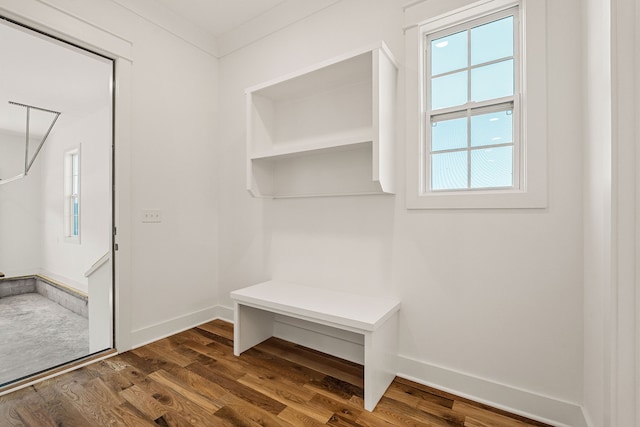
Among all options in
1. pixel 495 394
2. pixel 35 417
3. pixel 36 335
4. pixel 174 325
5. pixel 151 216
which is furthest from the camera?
pixel 174 325

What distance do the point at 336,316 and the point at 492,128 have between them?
1.43 meters

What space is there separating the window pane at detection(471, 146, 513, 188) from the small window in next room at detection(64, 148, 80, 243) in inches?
107

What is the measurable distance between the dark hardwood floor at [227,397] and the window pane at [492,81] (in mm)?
1772

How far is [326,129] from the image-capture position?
7.63 feet

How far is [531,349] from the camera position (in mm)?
1609

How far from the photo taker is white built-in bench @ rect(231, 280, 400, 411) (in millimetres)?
1678

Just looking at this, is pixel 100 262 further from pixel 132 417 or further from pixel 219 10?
pixel 219 10

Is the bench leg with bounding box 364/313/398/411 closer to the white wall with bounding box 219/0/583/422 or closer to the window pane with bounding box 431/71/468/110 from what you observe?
the white wall with bounding box 219/0/583/422

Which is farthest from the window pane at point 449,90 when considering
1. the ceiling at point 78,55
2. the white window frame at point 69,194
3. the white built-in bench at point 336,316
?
Result: the white window frame at point 69,194

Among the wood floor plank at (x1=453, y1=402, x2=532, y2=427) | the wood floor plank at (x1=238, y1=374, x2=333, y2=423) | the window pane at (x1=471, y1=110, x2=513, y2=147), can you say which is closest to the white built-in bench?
the wood floor plank at (x1=238, y1=374, x2=333, y2=423)

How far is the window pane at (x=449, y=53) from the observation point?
188 centimetres

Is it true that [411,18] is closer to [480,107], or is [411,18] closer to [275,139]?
[480,107]

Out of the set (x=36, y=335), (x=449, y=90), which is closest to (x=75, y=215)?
(x=36, y=335)

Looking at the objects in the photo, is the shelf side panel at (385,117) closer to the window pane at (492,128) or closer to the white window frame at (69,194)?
the window pane at (492,128)
